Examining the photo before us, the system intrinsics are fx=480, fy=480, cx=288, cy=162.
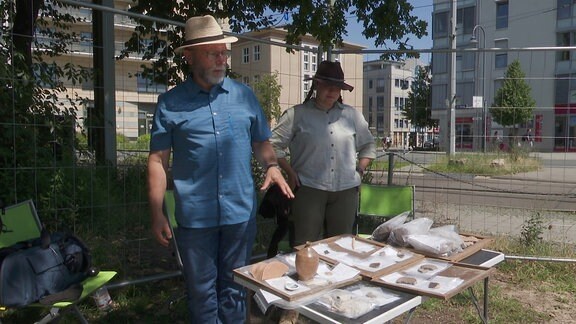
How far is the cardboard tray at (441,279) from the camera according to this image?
2.03m

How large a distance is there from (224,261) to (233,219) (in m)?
0.25

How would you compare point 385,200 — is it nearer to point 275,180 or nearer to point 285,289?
point 275,180

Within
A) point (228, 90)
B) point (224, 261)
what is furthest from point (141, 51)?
point (224, 261)

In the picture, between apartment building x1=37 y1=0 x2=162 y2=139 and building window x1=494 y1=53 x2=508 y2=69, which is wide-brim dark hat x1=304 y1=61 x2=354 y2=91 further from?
building window x1=494 y1=53 x2=508 y2=69

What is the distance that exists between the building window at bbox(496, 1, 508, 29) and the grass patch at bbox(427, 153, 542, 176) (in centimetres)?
4005

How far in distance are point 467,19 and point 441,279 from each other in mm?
44634

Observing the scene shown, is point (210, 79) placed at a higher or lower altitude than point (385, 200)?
higher

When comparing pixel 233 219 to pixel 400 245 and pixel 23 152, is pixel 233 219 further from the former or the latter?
pixel 23 152

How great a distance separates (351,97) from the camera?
4.73m

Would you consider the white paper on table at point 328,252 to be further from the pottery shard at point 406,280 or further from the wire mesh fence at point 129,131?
the wire mesh fence at point 129,131

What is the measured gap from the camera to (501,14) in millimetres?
41875

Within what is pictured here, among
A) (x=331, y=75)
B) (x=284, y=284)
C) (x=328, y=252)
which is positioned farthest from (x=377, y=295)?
(x=331, y=75)

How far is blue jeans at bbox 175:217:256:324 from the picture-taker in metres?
2.45

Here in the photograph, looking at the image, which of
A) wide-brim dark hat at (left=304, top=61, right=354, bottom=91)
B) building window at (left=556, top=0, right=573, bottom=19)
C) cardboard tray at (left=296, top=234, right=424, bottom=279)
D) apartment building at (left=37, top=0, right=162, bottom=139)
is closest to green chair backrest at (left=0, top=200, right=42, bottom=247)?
apartment building at (left=37, top=0, right=162, bottom=139)
